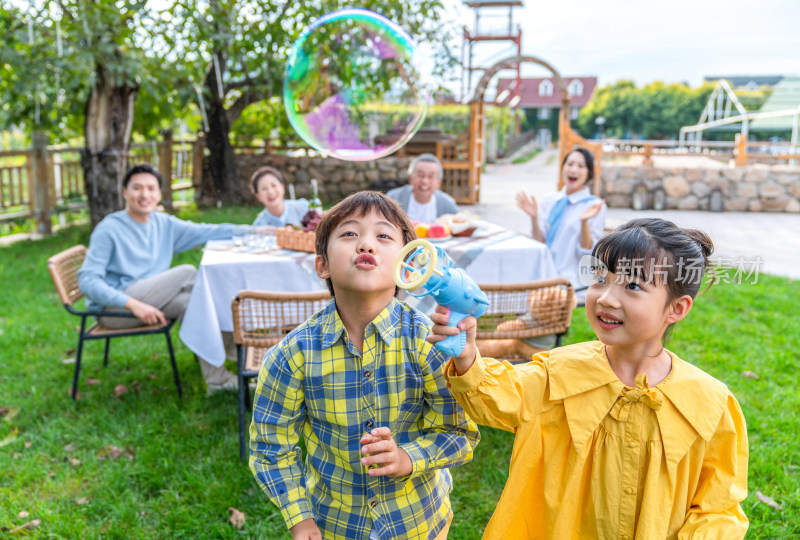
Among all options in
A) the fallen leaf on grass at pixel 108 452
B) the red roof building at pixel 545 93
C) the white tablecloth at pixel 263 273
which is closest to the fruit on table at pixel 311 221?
the white tablecloth at pixel 263 273

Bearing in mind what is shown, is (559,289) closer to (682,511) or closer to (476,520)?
(476,520)

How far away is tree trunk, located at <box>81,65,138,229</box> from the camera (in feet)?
26.1

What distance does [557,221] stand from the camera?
446 cm

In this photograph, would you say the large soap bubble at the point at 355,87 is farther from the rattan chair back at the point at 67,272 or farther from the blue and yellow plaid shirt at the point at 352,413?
the blue and yellow plaid shirt at the point at 352,413

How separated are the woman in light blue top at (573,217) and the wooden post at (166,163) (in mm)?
8922

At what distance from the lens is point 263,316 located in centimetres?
289

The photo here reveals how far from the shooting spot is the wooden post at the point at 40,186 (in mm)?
9102

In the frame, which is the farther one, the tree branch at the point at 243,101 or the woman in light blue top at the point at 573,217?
the tree branch at the point at 243,101

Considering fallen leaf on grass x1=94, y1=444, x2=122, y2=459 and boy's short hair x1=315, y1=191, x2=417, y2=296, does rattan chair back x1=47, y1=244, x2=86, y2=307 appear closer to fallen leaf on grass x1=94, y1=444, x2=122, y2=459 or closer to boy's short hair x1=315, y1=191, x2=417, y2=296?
fallen leaf on grass x1=94, y1=444, x2=122, y2=459

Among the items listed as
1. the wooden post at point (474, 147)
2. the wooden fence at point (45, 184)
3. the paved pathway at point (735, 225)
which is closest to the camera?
the paved pathway at point (735, 225)

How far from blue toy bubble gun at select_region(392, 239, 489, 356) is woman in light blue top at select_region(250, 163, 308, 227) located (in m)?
3.62

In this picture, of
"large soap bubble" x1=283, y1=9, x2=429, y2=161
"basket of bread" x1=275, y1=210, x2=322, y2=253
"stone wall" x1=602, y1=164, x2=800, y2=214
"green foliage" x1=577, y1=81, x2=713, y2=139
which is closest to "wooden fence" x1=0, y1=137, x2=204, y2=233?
"large soap bubble" x1=283, y1=9, x2=429, y2=161

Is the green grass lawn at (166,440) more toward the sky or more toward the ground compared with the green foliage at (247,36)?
more toward the ground

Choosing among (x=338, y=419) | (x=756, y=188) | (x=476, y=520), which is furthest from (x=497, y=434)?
(x=756, y=188)
